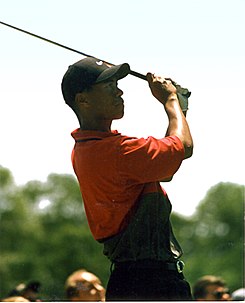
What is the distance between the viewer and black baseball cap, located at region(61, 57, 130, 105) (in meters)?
3.98

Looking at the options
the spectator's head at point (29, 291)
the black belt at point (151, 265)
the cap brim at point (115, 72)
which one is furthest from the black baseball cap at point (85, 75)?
the spectator's head at point (29, 291)

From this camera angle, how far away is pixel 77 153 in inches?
157

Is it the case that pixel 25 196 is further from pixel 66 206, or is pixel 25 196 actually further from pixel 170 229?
pixel 170 229

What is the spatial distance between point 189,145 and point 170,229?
0.36 meters

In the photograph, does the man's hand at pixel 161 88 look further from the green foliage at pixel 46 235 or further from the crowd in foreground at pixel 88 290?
the green foliage at pixel 46 235

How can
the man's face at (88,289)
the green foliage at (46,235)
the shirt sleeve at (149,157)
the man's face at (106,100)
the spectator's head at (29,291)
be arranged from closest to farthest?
the shirt sleeve at (149,157) → the man's face at (106,100) → the man's face at (88,289) → the spectator's head at (29,291) → the green foliage at (46,235)

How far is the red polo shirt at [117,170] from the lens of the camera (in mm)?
3828

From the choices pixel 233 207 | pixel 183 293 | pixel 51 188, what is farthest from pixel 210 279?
pixel 233 207

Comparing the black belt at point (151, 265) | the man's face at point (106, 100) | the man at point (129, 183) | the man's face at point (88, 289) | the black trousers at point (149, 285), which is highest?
the man's face at point (106, 100)

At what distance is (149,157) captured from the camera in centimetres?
382

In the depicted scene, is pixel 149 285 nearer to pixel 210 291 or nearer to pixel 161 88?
pixel 161 88

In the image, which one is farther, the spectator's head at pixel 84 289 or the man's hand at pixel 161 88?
the spectator's head at pixel 84 289

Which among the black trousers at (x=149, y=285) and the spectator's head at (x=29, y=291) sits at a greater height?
the black trousers at (x=149, y=285)

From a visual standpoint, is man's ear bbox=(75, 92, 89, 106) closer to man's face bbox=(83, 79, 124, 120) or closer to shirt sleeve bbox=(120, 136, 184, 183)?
man's face bbox=(83, 79, 124, 120)
